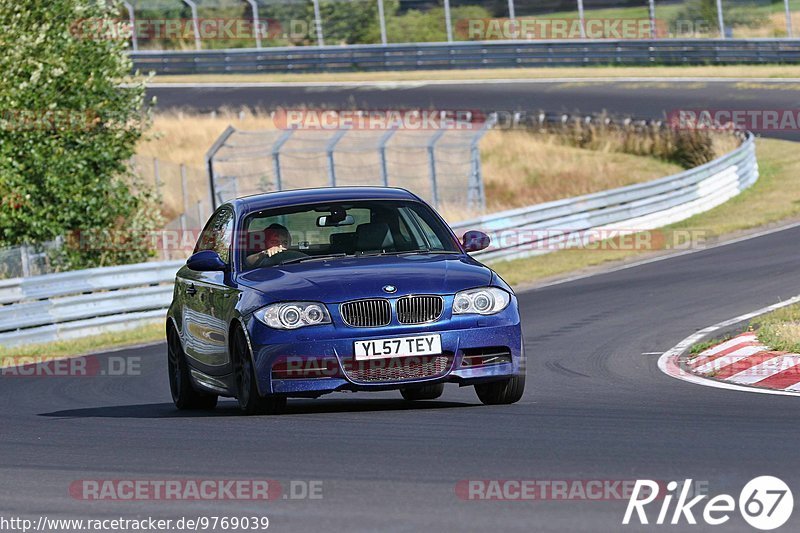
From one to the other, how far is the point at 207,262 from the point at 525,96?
34.9 m

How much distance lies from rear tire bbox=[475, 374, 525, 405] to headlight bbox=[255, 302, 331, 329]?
1.28 metres

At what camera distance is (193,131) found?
41594mm

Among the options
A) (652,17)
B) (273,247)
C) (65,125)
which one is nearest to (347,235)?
(273,247)

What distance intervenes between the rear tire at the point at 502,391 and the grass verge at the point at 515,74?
117 ft

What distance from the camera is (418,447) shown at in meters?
7.65

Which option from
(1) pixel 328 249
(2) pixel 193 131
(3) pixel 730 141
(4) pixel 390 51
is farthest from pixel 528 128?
(1) pixel 328 249

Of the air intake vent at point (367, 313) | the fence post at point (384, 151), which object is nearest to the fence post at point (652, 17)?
the fence post at point (384, 151)

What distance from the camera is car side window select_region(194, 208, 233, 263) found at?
34.6ft

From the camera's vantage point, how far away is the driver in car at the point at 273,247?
397 inches

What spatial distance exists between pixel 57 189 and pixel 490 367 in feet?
50.7

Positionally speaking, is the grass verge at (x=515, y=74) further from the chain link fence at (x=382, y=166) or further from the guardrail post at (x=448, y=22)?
the chain link fence at (x=382, y=166)

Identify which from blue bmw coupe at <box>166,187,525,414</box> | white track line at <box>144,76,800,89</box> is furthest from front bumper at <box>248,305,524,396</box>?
white track line at <box>144,76,800,89</box>

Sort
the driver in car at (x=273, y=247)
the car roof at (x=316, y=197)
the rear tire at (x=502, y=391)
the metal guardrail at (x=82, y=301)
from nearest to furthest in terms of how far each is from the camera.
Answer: the rear tire at (x=502, y=391), the driver in car at (x=273, y=247), the car roof at (x=316, y=197), the metal guardrail at (x=82, y=301)

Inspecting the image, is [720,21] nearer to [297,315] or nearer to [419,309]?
[419,309]
